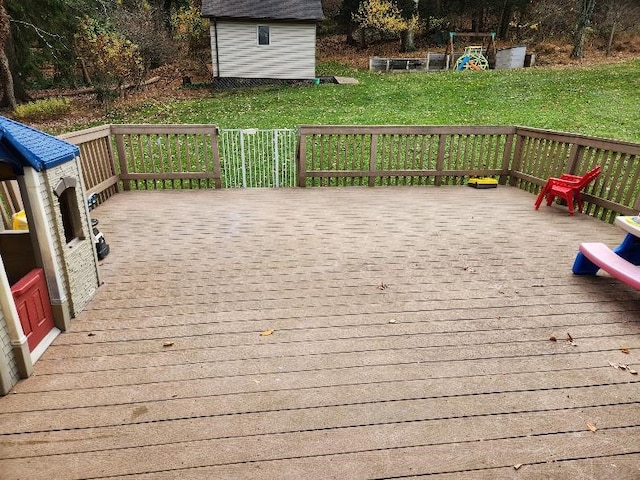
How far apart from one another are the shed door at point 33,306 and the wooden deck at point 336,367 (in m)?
0.17

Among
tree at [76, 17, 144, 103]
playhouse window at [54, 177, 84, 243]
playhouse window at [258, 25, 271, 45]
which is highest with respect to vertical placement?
playhouse window at [258, 25, 271, 45]

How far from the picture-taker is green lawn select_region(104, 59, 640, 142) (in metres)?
11.6

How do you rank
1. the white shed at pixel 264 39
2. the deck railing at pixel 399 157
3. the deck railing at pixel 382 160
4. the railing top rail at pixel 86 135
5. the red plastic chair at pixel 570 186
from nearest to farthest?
the railing top rail at pixel 86 135 < the red plastic chair at pixel 570 186 < the deck railing at pixel 382 160 < the deck railing at pixel 399 157 < the white shed at pixel 264 39

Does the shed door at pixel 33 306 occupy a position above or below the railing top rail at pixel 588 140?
below

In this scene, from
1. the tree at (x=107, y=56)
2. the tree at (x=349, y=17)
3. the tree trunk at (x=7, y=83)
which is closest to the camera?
the tree at (x=107, y=56)

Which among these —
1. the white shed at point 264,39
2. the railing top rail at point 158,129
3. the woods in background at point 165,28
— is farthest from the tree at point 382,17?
the railing top rail at point 158,129

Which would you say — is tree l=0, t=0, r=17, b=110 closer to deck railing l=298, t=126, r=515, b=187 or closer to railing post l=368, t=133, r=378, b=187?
deck railing l=298, t=126, r=515, b=187

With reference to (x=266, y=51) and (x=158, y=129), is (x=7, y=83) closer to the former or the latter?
(x=266, y=51)

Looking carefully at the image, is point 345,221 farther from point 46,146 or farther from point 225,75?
→ point 225,75

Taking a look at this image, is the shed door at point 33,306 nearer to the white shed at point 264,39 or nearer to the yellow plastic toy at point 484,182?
the yellow plastic toy at point 484,182

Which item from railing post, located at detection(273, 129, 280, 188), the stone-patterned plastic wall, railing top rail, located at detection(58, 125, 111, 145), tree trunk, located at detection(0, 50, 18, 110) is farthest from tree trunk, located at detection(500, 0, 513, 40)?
the stone-patterned plastic wall

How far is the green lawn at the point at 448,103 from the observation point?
11.6 meters

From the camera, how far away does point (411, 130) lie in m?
7.10

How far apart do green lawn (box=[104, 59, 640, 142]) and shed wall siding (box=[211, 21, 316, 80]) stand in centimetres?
131
